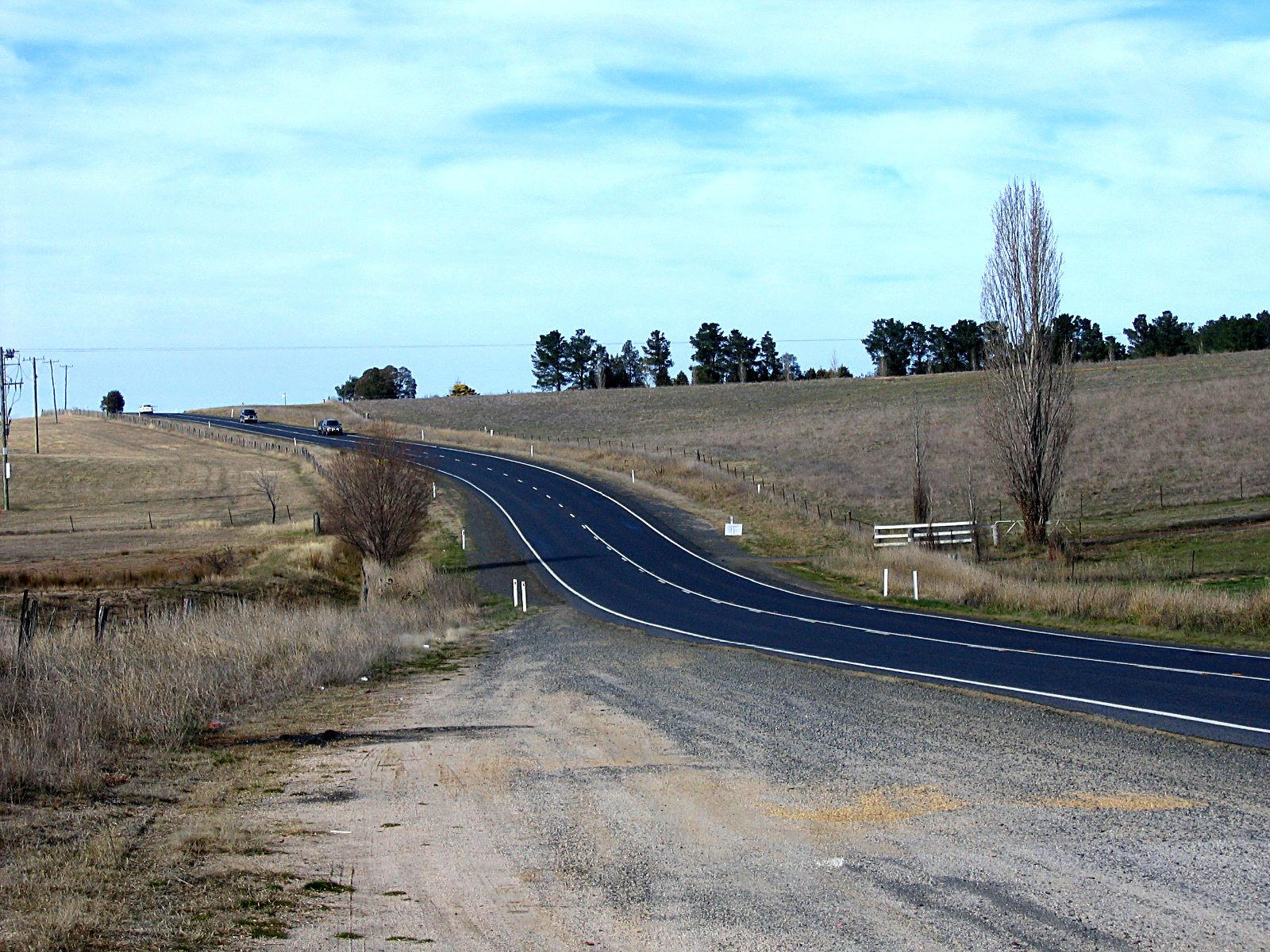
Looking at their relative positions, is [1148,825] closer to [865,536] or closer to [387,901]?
[387,901]

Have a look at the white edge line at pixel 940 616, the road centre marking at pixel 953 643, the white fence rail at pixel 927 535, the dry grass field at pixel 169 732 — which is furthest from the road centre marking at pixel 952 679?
the white fence rail at pixel 927 535

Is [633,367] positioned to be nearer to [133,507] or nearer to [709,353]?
[709,353]

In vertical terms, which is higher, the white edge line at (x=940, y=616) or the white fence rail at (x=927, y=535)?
the white fence rail at (x=927, y=535)

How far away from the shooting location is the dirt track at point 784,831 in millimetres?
6602

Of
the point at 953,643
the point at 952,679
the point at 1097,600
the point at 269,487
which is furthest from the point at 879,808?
the point at 269,487

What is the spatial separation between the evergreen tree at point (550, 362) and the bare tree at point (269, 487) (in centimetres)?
10004

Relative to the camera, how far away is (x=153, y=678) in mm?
13820

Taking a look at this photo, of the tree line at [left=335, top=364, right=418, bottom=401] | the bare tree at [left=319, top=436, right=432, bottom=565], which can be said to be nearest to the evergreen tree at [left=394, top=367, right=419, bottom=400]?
the tree line at [left=335, top=364, right=418, bottom=401]

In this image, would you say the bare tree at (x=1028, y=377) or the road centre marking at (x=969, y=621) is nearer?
the road centre marking at (x=969, y=621)

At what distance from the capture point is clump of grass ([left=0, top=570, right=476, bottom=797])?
33.7 feet

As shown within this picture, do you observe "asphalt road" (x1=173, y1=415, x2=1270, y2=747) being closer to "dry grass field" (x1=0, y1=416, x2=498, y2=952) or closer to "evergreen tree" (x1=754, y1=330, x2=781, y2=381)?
"dry grass field" (x1=0, y1=416, x2=498, y2=952)

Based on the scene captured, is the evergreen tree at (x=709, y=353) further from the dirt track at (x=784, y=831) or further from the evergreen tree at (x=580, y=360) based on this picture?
the dirt track at (x=784, y=831)

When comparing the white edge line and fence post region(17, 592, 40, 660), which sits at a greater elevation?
fence post region(17, 592, 40, 660)

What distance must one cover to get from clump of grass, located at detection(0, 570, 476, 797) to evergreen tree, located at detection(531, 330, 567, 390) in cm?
15668
